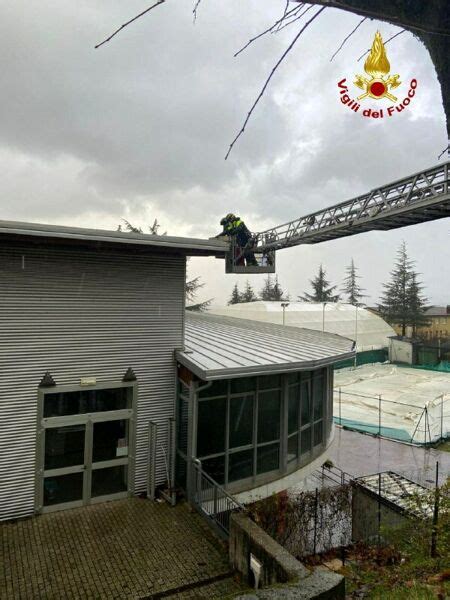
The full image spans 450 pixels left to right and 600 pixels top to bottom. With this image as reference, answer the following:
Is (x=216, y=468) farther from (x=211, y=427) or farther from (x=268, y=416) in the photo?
(x=268, y=416)

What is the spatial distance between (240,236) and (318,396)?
20.4 feet

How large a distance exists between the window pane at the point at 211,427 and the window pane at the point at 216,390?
0.44 ft

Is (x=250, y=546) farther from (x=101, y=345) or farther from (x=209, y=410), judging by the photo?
(x=101, y=345)

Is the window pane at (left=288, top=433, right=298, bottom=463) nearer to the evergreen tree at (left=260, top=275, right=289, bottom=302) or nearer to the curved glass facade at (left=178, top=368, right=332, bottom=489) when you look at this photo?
the curved glass facade at (left=178, top=368, right=332, bottom=489)

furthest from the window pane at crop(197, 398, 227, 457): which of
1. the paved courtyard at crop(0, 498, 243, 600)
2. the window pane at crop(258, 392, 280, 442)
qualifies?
the paved courtyard at crop(0, 498, 243, 600)

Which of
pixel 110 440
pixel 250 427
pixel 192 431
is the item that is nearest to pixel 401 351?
pixel 250 427

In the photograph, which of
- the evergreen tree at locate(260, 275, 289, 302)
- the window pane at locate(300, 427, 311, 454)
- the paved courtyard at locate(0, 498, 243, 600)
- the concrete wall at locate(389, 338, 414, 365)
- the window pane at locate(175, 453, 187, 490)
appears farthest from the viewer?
the evergreen tree at locate(260, 275, 289, 302)

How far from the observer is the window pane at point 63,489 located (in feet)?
28.4

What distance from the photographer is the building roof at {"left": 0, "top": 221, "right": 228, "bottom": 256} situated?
294 inches

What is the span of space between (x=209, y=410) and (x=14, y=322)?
440 cm

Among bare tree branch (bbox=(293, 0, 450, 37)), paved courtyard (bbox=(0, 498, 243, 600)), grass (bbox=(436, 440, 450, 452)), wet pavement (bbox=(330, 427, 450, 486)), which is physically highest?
bare tree branch (bbox=(293, 0, 450, 37))

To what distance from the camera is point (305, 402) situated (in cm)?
1136

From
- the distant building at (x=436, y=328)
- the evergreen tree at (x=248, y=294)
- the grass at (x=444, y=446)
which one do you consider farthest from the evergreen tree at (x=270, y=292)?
the grass at (x=444, y=446)

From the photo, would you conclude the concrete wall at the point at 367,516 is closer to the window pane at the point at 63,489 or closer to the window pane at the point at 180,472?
the window pane at the point at 180,472
